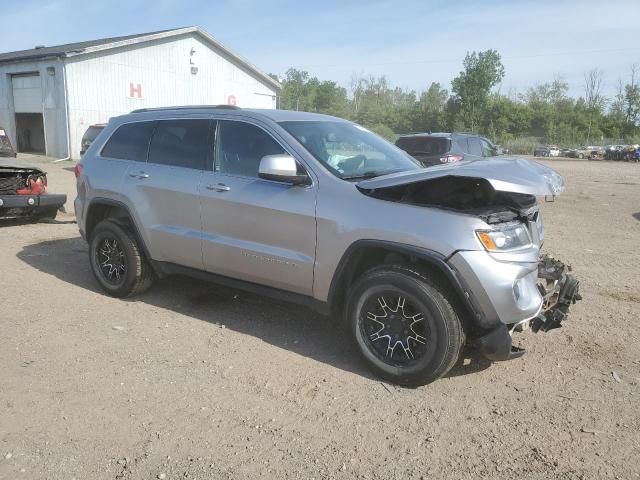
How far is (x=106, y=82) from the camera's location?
26.9 metres

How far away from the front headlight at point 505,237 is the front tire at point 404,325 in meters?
0.42

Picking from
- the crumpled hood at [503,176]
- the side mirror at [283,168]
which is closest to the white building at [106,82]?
the side mirror at [283,168]

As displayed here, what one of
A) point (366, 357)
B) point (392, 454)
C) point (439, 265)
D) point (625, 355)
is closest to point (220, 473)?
point (392, 454)

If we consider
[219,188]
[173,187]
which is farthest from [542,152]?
[219,188]

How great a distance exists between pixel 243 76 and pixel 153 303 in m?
30.7

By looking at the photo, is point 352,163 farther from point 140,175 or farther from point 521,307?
point 140,175

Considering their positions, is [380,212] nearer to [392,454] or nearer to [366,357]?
[366,357]

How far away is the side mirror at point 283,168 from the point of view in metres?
3.99

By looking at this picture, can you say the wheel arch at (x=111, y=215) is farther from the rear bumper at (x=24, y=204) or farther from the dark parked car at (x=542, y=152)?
the dark parked car at (x=542, y=152)

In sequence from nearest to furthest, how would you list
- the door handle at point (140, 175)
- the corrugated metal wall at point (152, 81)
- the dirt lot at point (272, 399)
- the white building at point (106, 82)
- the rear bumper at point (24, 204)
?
1. the dirt lot at point (272, 399)
2. the door handle at point (140, 175)
3. the rear bumper at point (24, 204)
4. the white building at point (106, 82)
5. the corrugated metal wall at point (152, 81)

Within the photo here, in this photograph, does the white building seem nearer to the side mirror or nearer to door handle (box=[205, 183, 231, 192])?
door handle (box=[205, 183, 231, 192])

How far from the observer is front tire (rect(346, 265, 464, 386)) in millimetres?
3586

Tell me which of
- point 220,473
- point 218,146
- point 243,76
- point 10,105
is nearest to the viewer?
point 220,473

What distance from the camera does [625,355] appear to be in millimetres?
4305
